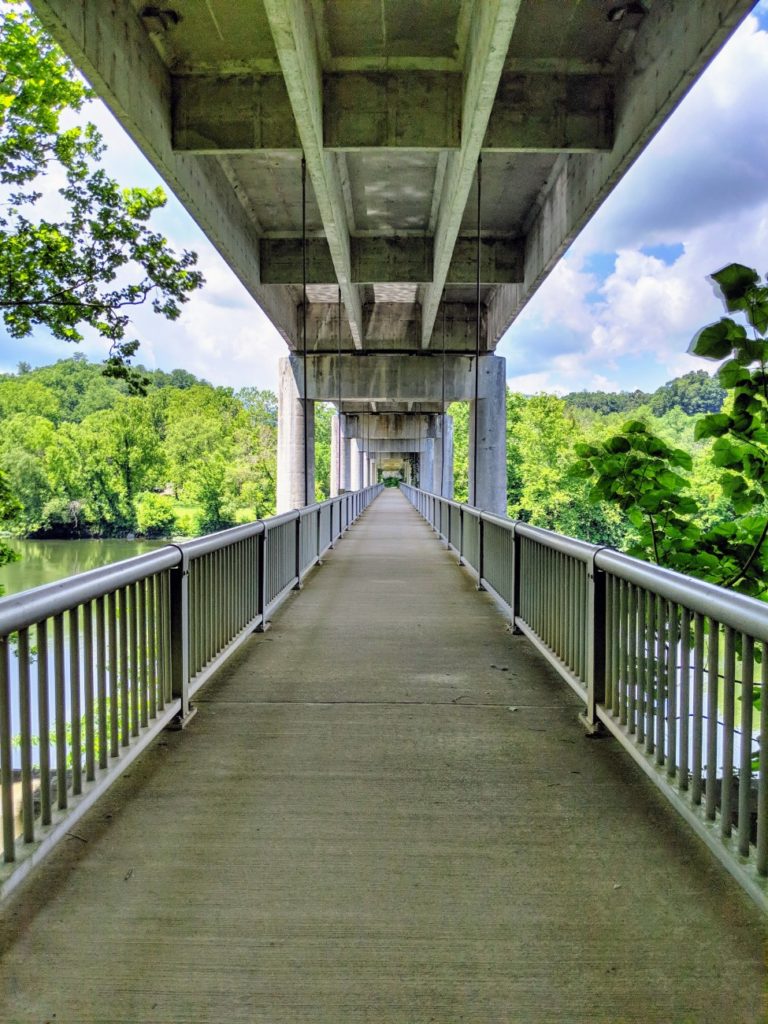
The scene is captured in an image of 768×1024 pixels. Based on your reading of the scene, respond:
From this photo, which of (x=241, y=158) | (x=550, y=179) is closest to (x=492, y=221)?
(x=550, y=179)

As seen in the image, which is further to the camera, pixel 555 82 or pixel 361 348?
pixel 361 348

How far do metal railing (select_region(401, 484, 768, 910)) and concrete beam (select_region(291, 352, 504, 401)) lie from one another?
12.3m

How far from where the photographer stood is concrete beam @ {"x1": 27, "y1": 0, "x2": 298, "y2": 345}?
486cm

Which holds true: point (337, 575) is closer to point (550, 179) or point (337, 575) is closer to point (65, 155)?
point (550, 179)

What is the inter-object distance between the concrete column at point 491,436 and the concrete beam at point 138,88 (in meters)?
8.08

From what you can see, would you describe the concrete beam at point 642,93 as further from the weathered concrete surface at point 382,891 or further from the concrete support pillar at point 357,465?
the concrete support pillar at point 357,465

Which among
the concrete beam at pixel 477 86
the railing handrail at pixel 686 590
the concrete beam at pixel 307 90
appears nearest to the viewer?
the railing handrail at pixel 686 590

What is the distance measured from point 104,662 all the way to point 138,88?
557 centimetres

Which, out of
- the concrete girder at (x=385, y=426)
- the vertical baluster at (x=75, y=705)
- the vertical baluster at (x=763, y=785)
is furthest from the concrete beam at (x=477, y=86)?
the concrete girder at (x=385, y=426)

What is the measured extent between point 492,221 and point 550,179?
67.5 inches

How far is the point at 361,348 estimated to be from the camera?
15.7 m

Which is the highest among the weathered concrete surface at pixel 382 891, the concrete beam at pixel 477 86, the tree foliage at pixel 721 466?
the concrete beam at pixel 477 86

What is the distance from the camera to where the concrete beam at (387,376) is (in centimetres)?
1695

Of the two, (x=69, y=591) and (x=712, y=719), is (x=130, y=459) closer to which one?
(x=69, y=591)
